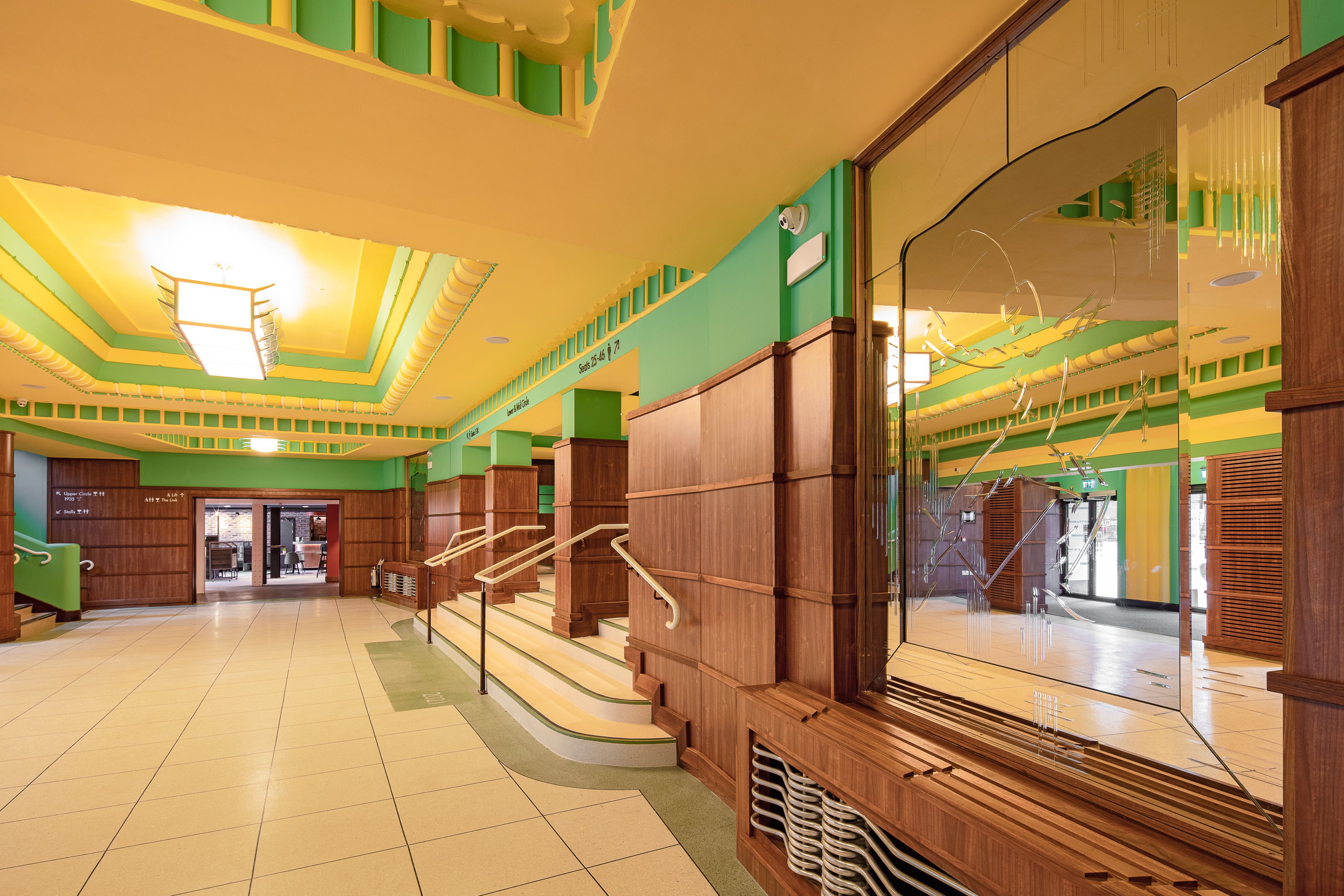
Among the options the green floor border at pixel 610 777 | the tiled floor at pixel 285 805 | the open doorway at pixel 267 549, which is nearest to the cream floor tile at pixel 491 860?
the tiled floor at pixel 285 805

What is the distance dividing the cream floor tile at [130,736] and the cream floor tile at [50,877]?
5.83 feet

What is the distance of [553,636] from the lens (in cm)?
613

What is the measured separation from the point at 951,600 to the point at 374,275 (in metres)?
6.03

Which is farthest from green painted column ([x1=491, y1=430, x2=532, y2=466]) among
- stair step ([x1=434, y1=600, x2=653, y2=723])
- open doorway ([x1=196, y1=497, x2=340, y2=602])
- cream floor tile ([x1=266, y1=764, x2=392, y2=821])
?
open doorway ([x1=196, y1=497, x2=340, y2=602])

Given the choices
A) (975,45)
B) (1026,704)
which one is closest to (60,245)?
(975,45)

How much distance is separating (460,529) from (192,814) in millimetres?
6873

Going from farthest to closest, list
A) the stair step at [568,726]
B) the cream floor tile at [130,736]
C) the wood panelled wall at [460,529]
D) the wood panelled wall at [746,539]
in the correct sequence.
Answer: the wood panelled wall at [460,529], the cream floor tile at [130,736], the stair step at [568,726], the wood panelled wall at [746,539]

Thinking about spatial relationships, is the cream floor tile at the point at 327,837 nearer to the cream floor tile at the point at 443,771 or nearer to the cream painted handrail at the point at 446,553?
the cream floor tile at the point at 443,771

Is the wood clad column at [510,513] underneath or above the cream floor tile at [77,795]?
above

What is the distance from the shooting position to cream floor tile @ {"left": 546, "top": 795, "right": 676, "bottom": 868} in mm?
2938

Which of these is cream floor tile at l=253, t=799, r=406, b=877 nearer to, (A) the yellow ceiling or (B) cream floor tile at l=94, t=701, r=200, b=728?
(B) cream floor tile at l=94, t=701, r=200, b=728

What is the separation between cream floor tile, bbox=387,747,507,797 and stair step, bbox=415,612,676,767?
0.39m

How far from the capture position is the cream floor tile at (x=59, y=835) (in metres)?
2.98

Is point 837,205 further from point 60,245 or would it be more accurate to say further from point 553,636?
point 60,245
